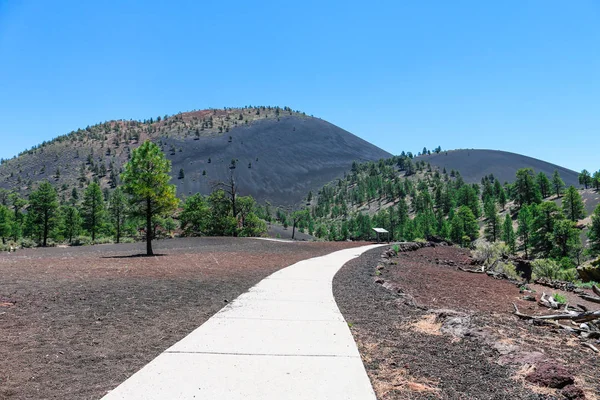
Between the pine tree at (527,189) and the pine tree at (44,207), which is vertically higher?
the pine tree at (527,189)

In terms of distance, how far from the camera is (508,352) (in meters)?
5.21

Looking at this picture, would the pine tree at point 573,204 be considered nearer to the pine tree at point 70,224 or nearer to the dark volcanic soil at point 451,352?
the dark volcanic soil at point 451,352

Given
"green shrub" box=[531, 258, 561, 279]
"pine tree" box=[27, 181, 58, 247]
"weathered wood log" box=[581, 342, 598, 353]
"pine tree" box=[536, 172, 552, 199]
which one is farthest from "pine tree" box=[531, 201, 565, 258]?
"pine tree" box=[27, 181, 58, 247]

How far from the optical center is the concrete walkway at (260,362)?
406 centimetres

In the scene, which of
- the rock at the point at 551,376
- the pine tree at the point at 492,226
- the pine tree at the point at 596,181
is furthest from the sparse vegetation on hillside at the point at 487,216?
the rock at the point at 551,376

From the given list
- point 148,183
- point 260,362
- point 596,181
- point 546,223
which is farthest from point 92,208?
point 596,181

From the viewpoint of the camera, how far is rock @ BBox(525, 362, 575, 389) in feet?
13.8

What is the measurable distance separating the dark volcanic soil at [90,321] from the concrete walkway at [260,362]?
0.41 meters

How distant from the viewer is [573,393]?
4.00 m

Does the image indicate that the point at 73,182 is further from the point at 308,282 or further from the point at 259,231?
the point at 308,282

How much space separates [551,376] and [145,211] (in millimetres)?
21312

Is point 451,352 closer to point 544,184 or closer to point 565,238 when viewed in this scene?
point 565,238

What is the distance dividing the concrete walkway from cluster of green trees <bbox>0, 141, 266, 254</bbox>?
15.3 metres

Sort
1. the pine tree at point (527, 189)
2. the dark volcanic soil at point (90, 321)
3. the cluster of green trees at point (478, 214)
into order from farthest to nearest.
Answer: the pine tree at point (527, 189)
the cluster of green trees at point (478, 214)
the dark volcanic soil at point (90, 321)
